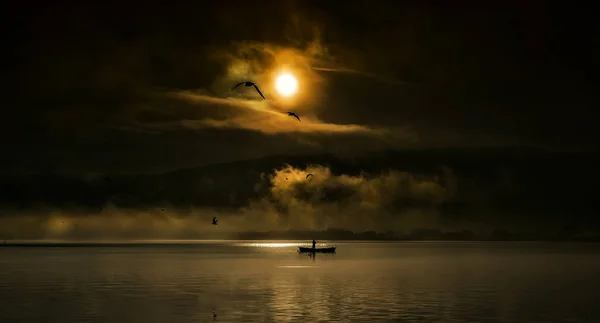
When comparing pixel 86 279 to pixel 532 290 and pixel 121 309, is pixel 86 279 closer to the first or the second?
pixel 121 309

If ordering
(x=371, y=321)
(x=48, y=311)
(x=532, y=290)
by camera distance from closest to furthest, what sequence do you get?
1. (x=371, y=321)
2. (x=48, y=311)
3. (x=532, y=290)

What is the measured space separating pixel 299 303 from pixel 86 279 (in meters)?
56.4

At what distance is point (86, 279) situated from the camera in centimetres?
12475

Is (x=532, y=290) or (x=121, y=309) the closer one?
(x=121, y=309)

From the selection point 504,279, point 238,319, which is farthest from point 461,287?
point 238,319

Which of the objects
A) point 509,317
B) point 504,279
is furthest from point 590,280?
point 509,317

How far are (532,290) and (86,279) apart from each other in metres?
68.6

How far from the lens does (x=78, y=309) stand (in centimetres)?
7456

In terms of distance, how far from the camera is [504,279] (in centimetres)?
12419

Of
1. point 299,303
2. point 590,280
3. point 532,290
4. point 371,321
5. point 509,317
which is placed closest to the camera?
point 371,321

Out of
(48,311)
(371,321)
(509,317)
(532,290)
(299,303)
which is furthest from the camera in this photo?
(532,290)

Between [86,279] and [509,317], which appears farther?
[86,279]

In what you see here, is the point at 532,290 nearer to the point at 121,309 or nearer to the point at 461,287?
the point at 461,287

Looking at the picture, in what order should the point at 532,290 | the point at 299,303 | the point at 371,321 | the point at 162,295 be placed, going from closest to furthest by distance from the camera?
the point at 371,321 < the point at 299,303 < the point at 162,295 < the point at 532,290
